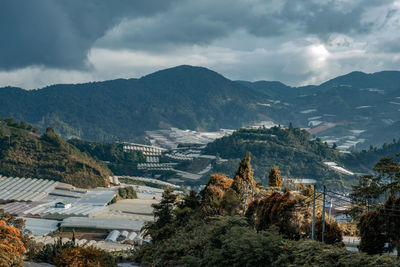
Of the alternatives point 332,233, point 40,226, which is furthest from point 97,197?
point 332,233

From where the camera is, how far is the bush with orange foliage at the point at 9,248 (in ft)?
55.1

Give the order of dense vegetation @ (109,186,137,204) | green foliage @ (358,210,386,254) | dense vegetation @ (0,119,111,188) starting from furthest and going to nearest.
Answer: dense vegetation @ (0,119,111,188), dense vegetation @ (109,186,137,204), green foliage @ (358,210,386,254)

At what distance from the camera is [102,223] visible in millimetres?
98125

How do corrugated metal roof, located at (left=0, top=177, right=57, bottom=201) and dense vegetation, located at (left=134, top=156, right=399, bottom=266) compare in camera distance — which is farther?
corrugated metal roof, located at (left=0, top=177, right=57, bottom=201)

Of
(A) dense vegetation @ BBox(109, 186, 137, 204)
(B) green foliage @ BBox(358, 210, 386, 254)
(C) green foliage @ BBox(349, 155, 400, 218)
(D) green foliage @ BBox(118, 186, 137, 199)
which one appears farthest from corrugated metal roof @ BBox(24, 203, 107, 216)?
(B) green foliage @ BBox(358, 210, 386, 254)

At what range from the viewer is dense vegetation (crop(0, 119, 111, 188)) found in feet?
511

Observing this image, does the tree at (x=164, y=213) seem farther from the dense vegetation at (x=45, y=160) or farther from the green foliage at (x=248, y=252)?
the dense vegetation at (x=45, y=160)

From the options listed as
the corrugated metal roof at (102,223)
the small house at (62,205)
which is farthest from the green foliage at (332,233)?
the small house at (62,205)

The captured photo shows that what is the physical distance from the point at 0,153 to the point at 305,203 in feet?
507

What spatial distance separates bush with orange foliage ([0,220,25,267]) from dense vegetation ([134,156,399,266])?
25.9ft

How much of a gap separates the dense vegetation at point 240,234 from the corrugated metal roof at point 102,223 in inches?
2277

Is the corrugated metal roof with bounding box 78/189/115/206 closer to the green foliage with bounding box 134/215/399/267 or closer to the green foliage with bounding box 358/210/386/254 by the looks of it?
the green foliage with bounding box 134/215/399/267

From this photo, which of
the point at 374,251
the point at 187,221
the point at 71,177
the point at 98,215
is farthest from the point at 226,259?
the point at 71,177

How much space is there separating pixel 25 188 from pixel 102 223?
44.6 metres
